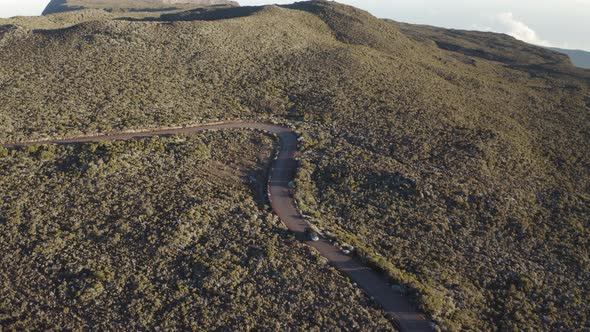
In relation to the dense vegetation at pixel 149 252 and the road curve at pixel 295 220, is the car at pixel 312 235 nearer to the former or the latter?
the road curve at pixel 295 220

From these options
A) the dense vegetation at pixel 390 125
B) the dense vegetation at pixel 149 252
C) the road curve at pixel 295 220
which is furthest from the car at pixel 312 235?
the dense vegetation at pixel 390 125

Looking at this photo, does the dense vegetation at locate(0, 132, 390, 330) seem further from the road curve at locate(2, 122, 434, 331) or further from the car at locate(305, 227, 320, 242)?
the car at locate(305, 227, 320, 242)

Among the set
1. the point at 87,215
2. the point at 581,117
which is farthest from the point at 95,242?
the point at 581,117

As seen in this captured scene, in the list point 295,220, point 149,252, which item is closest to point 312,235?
point 295,220

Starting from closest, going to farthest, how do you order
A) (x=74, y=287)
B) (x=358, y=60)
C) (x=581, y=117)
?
(x=74, y=287)
(x=581, y=117)
(x=358, y=60)

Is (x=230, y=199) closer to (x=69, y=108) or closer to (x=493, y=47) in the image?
(x=69, y=108)

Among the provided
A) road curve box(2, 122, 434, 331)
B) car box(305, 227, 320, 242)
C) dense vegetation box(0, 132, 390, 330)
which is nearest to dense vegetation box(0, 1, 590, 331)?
road curve box(2, 122, 434, 331)
